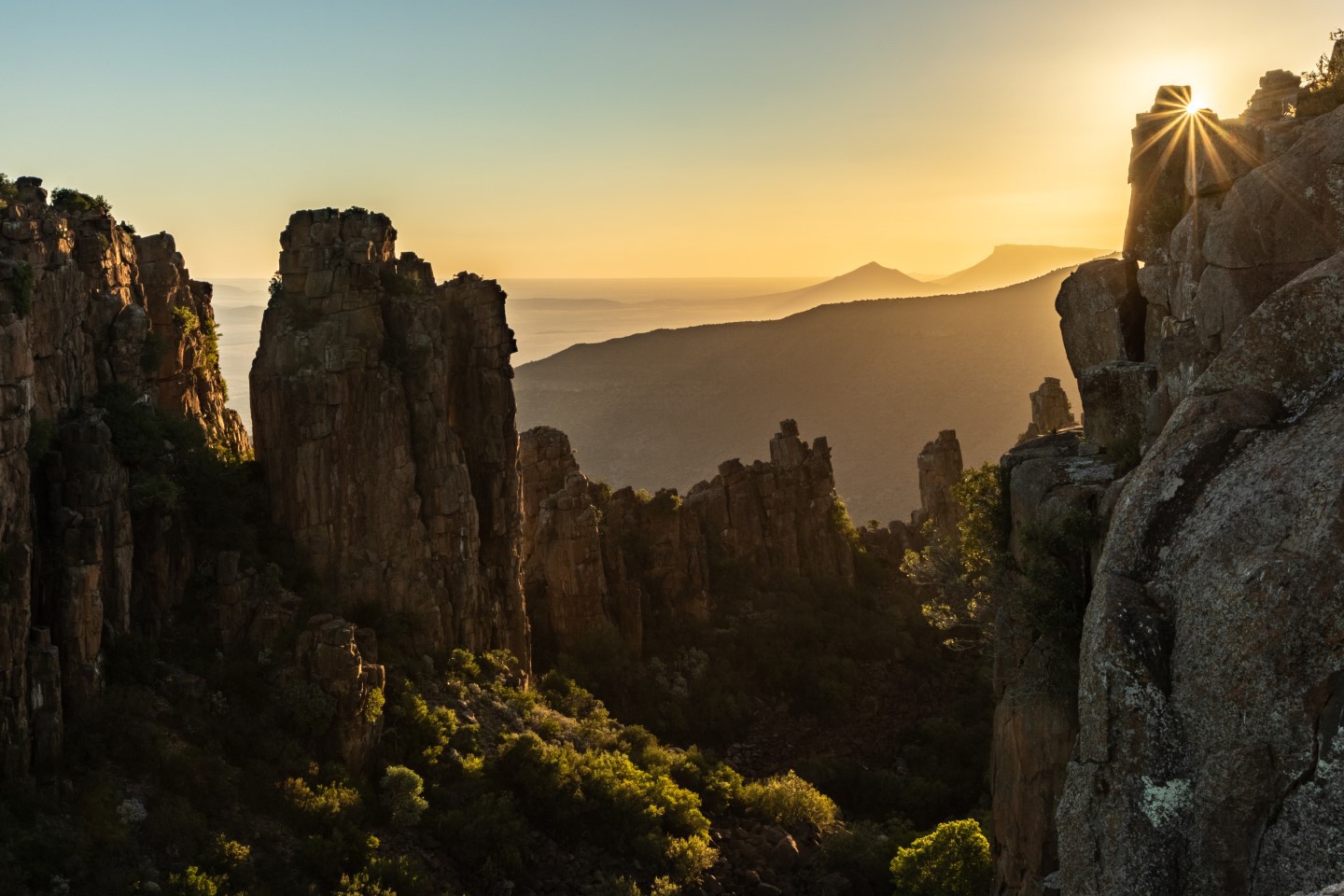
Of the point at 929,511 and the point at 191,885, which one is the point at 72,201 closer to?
the point at 191,885

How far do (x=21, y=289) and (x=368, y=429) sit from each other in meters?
15.6

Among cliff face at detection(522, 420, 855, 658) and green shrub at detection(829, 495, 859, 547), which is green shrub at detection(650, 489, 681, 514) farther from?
green shrub at detection(829, 495, 859, 547)

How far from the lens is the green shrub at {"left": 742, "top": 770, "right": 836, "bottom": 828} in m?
49.5

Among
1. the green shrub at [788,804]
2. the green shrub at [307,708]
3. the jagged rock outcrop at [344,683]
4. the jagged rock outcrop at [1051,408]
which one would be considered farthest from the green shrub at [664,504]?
the green shrub at [307,708]

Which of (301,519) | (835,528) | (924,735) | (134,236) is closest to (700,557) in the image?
(835,528)

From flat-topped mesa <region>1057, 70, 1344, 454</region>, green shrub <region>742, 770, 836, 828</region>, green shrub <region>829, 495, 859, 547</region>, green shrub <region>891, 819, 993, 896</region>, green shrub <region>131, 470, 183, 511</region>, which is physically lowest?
green shrub <region>742, 770, 836, 828</region>

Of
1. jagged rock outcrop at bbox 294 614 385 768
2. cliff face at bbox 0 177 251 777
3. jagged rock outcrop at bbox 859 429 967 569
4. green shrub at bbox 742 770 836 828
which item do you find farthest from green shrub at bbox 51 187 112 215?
jagged rock outcrop at bbox 859 429 967 569

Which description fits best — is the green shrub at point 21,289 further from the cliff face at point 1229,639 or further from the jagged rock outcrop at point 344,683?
the cliff face at point 1229,639

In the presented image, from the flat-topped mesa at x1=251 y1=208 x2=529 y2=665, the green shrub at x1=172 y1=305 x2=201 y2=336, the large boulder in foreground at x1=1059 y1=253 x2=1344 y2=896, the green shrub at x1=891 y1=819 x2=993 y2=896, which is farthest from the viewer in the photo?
the flat-topped mesa at x1=251 y1=208 x2=529 y2=665

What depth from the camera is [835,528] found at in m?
83.7

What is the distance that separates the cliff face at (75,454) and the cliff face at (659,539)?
76.7 ft

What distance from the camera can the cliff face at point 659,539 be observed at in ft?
218

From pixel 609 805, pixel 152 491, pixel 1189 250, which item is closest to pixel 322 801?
pixel 609 805

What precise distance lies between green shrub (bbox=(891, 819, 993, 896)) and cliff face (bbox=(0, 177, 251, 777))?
28049mm
